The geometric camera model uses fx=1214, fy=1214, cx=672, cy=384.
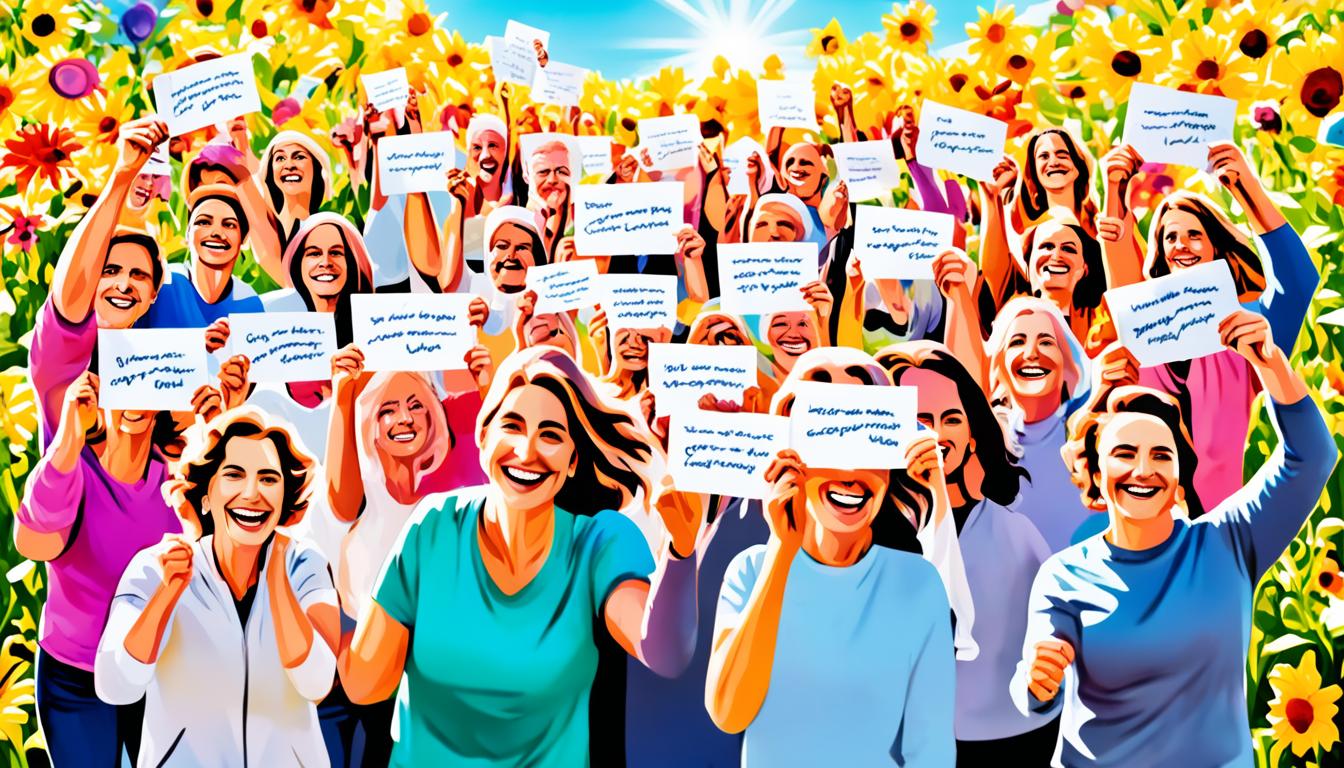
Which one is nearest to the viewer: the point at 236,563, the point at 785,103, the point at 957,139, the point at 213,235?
the point at 236,563

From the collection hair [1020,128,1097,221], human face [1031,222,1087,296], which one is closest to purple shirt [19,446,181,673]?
human face [1031,222,1087,296]

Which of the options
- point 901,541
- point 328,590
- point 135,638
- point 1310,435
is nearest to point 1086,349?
point 1310,435

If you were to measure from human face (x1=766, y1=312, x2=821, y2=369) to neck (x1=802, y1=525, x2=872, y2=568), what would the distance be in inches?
27.8

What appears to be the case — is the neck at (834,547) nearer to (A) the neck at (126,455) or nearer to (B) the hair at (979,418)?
(B) the hair at (979,418)

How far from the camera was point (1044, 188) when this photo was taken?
12.3ft

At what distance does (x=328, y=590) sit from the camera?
284cm

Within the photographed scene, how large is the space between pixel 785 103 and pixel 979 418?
1.55 metres

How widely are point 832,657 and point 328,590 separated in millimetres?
1175

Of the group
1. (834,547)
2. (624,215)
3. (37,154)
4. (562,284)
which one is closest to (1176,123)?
(624,215)

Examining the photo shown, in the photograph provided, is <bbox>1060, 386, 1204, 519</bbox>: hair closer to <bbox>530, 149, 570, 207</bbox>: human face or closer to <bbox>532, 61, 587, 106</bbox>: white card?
<bbox>530, 149, 570, 207</bbox>: human face

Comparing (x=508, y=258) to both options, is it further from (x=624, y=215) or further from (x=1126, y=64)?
(x=1126, y=64)

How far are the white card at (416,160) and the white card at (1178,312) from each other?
6.30ft

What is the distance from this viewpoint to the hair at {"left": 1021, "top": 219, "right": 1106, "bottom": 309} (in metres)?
3.47

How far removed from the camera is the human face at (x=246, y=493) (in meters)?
2.78
